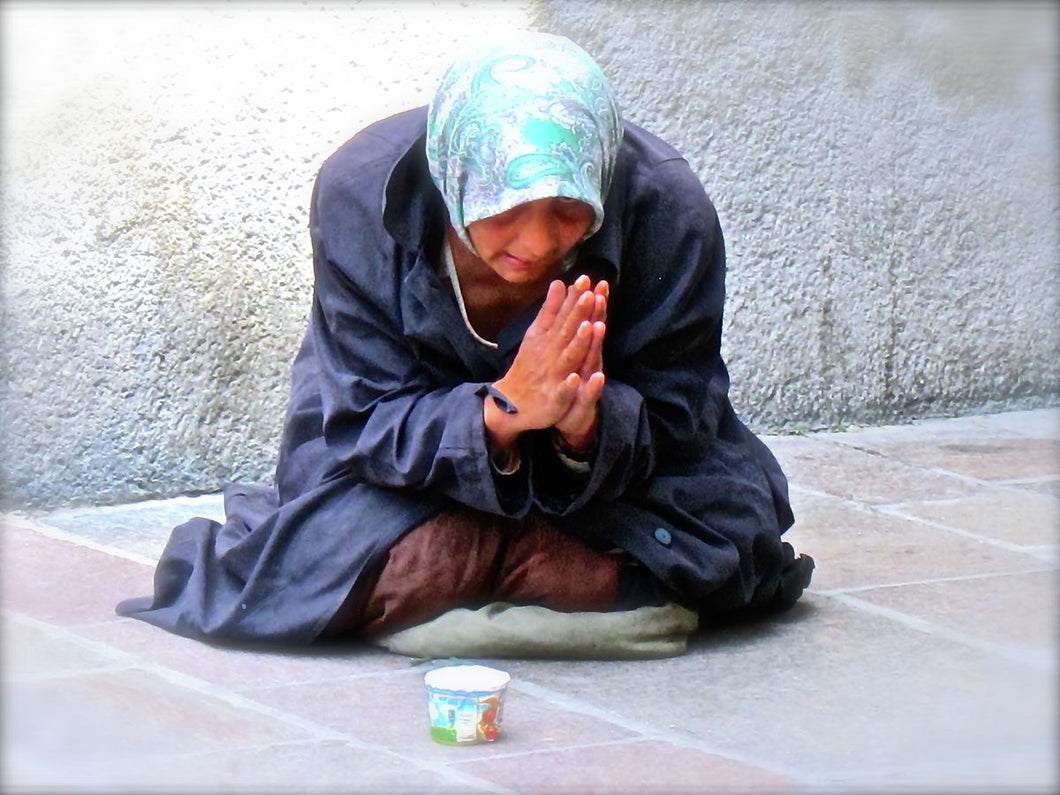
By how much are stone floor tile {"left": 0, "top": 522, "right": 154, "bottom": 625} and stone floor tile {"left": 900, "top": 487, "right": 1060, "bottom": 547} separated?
1779 millimetres

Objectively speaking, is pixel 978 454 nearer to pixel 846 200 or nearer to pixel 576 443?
pixel 846 200

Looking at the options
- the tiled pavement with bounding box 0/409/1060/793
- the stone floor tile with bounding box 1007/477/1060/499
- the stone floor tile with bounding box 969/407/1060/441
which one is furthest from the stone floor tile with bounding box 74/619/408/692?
the stone floor tile with bounding box 969/407/1060/441

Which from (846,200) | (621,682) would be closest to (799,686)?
(621,682)

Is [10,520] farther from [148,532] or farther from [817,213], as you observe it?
[817,213]

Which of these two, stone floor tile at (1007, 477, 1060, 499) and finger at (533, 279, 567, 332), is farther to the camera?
stone floor tile at (1007, 477, 1060, 499)

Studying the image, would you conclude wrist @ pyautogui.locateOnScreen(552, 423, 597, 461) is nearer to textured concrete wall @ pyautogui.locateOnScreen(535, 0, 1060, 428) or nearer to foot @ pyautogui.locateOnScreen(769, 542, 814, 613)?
foot @ pyautogui.locateOnScreen(769, 542, 814, 613)

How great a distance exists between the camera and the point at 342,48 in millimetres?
4125

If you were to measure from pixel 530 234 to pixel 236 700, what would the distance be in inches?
33.6

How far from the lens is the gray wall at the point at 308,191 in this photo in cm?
392

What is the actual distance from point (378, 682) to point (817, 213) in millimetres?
2394

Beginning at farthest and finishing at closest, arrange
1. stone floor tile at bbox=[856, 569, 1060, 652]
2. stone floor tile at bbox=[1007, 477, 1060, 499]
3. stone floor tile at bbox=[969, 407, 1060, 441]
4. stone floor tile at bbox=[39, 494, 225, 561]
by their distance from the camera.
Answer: stone floor tile at bbox=[969, 407, 1060, 441]
stone floor tile at bbox=[1007, 477, 1060, 499]
stone floor tile at bbox=[39, 494, 225, 561]
stone floor tile at bbox=[856, 569, 1060, 652]

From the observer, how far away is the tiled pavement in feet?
7.62

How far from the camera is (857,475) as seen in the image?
4395 millimetres

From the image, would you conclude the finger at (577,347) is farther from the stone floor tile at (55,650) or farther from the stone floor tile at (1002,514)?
the stone floor tile at (1002,514)
